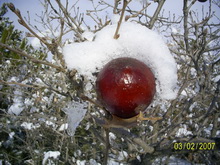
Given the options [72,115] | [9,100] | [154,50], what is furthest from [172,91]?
[9,100]

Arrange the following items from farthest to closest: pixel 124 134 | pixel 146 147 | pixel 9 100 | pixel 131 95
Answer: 1. pixel 9 100
2. pixel 146 147
3. pixel 124 134
4. pixel 131 95

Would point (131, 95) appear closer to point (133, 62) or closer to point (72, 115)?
point (133, 62)
